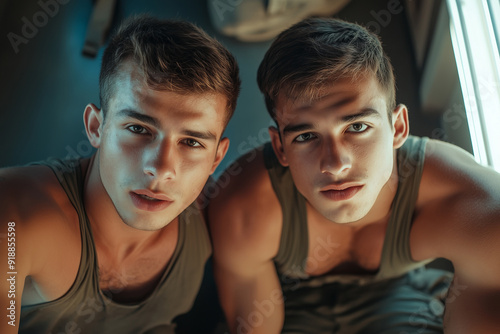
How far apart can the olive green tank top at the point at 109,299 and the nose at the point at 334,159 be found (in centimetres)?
30

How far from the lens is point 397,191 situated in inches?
36.5

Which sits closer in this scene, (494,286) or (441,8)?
(494,286)

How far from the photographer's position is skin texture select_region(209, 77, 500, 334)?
2.67ft

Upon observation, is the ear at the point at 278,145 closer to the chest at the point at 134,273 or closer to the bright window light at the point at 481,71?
the chest at the point at 134,273

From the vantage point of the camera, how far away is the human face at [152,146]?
2.57 ft

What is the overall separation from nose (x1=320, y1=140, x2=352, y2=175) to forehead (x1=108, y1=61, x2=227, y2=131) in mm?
206

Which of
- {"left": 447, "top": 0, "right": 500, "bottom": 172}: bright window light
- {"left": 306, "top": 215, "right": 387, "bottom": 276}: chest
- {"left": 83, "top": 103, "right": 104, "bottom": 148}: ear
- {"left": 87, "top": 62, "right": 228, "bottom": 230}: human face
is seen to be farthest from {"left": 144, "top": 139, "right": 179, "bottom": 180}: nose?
{"left": 447, "top": 0, "right": 500, "bottom": 172}: bright window light

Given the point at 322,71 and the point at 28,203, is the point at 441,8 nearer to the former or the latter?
the point at 322,71

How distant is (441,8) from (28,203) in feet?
3.54


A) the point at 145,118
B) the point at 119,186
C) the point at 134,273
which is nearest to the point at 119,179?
the point at 119,186

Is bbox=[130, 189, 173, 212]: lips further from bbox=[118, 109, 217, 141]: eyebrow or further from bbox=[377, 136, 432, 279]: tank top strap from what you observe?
bbox=[377, 136, 432, 279]: tank top strap

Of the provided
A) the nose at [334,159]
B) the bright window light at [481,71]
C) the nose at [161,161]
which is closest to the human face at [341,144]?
the nose at [334,159]

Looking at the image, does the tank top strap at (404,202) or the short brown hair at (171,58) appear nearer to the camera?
the short brown hair at (171,58)

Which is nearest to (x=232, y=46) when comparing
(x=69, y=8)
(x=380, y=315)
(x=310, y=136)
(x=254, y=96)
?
(x=254, y=96)
